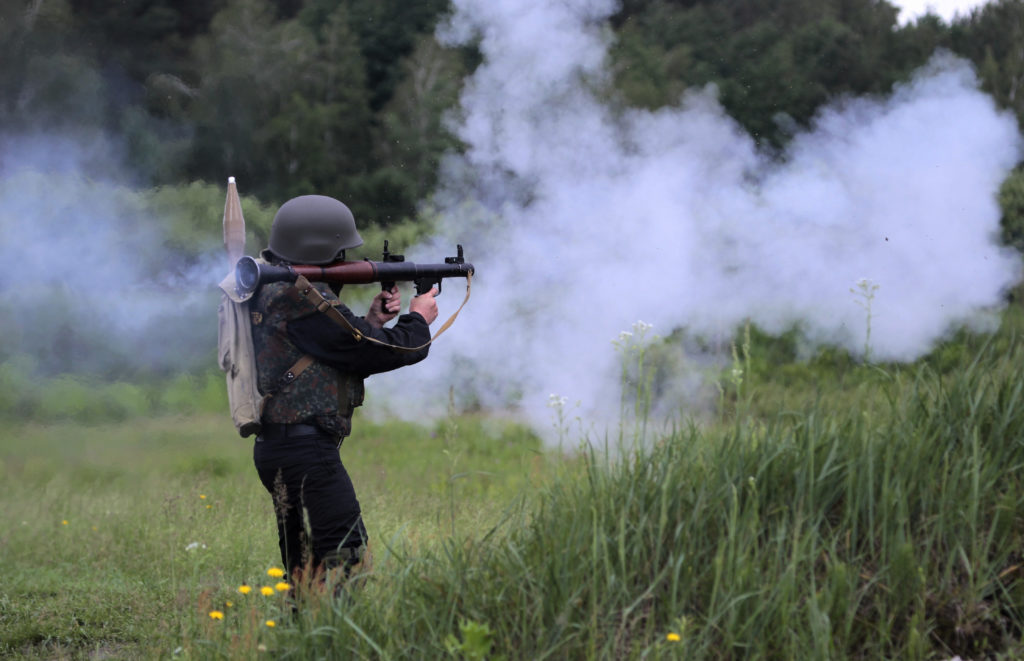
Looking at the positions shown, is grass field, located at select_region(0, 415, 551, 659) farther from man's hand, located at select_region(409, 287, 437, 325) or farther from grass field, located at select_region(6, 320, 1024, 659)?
man's hand, located at select_region(409, 287, 437, 325)

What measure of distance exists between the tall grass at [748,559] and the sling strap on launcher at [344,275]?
106 cm

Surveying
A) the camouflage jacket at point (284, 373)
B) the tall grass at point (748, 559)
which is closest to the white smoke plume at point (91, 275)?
the camouflage jacket at point (284, 373)

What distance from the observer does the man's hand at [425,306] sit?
473 centimetres

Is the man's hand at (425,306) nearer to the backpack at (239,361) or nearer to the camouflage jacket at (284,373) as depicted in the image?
the camouflage jacket at (284,373)

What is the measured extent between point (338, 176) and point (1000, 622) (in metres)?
12.0

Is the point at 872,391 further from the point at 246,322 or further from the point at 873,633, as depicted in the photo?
the point at 246,322

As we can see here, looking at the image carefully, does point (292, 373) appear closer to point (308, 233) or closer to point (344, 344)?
point (344, 344)

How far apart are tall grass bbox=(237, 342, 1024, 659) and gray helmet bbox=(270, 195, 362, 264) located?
1.41 meters

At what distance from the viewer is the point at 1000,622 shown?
3361 millimetres

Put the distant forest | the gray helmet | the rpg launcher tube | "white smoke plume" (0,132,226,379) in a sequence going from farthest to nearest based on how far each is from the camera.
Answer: the distant forest
"white smoke plume" (0,132,226,379)
the gray helmet
the rpg launcher tube

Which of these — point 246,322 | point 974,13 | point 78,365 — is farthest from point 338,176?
point 246,322

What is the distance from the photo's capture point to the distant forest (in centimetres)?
1220

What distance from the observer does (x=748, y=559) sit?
3430mm

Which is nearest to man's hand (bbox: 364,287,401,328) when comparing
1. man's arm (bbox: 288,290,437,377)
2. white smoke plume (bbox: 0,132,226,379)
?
man's arm (bbox: 288,290,437,377)
